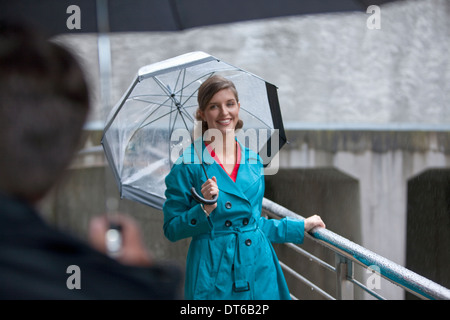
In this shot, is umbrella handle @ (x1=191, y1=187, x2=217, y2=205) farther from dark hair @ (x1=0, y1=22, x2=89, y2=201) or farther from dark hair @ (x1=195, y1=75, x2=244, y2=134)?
dark hair @ (x1=0, y1=22, x2=89, y2=201)

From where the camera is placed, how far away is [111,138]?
2293mm

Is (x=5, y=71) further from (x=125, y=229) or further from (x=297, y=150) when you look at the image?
(x=297, y=150)

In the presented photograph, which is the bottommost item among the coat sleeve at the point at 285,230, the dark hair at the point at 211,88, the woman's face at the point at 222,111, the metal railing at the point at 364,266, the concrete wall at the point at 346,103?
the metal railing at the point at 364,266

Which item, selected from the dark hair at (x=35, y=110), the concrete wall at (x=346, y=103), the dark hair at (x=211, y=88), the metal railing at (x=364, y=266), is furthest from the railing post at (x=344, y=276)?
the concrete wall at (x=346, y=103)

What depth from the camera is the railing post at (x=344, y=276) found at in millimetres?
1881

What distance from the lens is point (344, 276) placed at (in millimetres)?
1898

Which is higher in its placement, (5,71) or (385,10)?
(385,10)

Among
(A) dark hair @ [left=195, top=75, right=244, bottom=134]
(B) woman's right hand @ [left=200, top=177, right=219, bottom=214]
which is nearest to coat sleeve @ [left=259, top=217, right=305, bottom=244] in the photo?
(B) woman's right hand @ [left=200, top=177, right=219, bottom=214]

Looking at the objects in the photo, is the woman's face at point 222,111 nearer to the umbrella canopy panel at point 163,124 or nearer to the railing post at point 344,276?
the umbrella canopy panel at point 163,124

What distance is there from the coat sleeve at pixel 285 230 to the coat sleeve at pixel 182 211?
10.1 inches

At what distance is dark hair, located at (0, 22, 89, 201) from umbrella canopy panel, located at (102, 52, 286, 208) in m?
1.56

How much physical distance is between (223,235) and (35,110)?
116 cm

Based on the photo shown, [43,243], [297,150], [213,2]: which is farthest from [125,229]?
[297,150]
